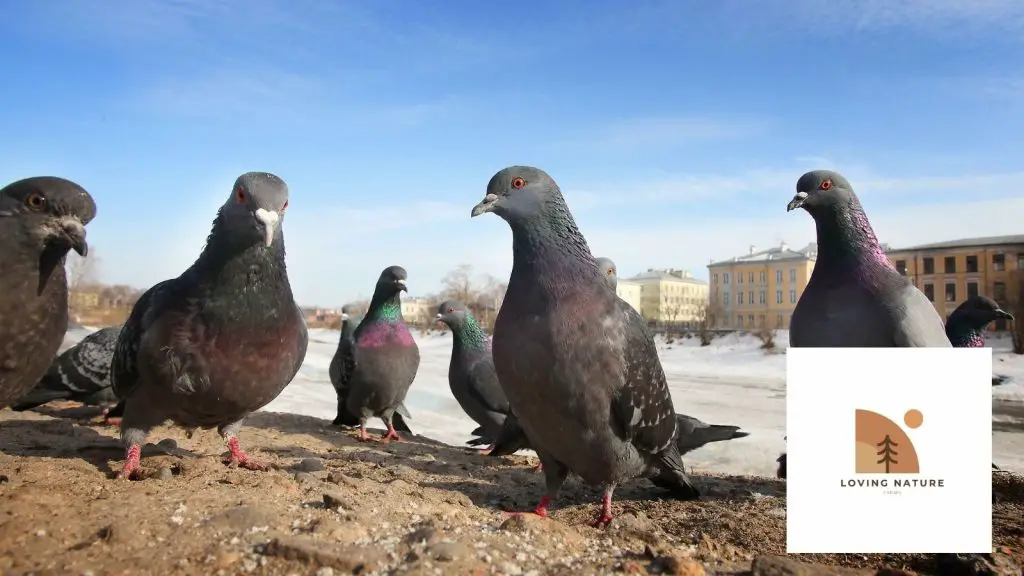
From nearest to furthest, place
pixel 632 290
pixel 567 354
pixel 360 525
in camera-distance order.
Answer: pixel 360 525 → pixel 567 354 → pixel 632 290

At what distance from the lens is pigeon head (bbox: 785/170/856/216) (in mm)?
4387

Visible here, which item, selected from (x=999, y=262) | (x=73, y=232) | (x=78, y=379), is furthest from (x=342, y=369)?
(x=999, y=262)

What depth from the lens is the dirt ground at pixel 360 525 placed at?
2289 millimetres

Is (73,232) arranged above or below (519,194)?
below

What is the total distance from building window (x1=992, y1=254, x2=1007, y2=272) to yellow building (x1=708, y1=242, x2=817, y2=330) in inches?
520

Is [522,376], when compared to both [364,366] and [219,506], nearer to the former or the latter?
[219,506]

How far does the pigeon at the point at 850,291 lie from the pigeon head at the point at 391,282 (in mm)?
4410

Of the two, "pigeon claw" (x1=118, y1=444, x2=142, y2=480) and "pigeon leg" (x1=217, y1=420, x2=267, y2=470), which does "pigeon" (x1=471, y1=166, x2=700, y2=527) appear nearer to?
"pigeon leg" (x1=217, y1=420, x2=267, y2=470)

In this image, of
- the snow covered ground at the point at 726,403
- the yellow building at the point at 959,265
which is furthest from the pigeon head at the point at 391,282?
the yellow building at the point at 959,265

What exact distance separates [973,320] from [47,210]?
775 centimetres

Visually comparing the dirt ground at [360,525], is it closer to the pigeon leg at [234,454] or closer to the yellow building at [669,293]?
the pigeon leg at [234,454]

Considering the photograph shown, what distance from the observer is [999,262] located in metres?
49.1

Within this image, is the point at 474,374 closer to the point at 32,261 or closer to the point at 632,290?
the point at 32,261

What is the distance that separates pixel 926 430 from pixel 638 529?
4.26 ft
